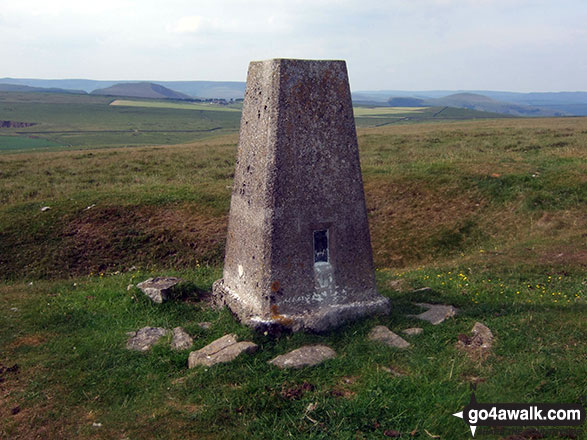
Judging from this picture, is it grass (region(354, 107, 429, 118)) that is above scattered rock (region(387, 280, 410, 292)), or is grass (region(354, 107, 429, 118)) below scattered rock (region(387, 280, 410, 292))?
above

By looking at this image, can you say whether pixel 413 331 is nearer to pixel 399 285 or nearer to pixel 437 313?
pixel 437 313

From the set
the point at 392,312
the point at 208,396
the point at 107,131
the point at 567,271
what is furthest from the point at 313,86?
the point at 107,131

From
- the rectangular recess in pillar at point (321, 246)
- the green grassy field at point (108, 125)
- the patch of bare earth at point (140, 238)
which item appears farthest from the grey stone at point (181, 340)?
the green grassy field at point (108, 125)

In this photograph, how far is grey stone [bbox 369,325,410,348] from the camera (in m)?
6.14

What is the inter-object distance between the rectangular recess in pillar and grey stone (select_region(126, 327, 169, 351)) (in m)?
2.37

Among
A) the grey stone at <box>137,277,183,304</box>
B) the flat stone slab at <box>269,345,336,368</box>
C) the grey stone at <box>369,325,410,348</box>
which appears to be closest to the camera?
the flat stone slab at <box>269,345,336,368</box>

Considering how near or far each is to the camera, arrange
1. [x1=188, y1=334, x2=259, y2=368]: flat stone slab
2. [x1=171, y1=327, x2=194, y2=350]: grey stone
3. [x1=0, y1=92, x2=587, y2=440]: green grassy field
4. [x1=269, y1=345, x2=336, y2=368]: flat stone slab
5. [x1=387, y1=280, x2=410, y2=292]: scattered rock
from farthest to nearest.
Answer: [x1=387, y1=280, x2=410, y2=292]: scattered rock < [x1=171, y1=327, x2=194, y2=350]: grey stone < [x1=188, y1=334, x2=259, y2=368]: flat stone slab < [x1=269, y1=345, x2=336, y2=368]: flat stone slab < [x1=0, y1=92, x2=587, y2=440]: green grassy field

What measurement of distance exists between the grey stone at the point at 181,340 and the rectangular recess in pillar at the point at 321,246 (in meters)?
2.03

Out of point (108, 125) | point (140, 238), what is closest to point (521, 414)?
point (140, 238)

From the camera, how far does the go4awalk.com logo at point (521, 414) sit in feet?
14.6

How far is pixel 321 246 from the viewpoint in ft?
23.0

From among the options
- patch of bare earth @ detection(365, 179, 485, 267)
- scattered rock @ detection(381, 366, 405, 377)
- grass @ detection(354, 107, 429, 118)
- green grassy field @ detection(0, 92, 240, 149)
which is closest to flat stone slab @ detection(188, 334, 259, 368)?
scattered rock @ detection(381, 366, 405, 377)

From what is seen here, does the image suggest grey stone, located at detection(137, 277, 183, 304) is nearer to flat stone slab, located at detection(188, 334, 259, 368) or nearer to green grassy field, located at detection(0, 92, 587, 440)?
green grassy field, located at detection(0, 92, 587, 440)

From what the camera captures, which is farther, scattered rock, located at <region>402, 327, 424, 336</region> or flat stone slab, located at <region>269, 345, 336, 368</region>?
scattered rock, located at <region>402, 327, 424, 336</region>
